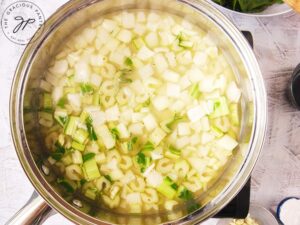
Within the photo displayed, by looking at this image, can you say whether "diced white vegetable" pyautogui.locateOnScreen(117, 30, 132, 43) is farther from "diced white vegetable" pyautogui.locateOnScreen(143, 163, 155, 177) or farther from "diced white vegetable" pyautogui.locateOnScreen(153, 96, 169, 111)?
"diced white vegetable" pyautogui.locateOnScreen(143, 163, 155, 177)

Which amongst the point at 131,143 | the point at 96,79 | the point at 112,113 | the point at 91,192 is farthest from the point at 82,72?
the point at 91,192

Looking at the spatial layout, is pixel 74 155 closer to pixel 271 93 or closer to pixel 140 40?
pixel 140 40

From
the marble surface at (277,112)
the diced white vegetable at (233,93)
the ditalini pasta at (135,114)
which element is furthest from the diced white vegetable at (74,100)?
the marble surface at (277,112)

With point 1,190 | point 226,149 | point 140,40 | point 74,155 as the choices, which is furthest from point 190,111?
point 1,190

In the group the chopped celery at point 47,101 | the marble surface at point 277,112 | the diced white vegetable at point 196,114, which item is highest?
the chopped celery at point 47,101

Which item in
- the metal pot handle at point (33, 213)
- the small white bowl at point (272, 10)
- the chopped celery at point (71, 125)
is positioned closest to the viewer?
the metal pot handle at point (33, 213)

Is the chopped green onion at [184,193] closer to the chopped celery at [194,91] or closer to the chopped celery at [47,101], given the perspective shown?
the chopped celery at [194,91]
